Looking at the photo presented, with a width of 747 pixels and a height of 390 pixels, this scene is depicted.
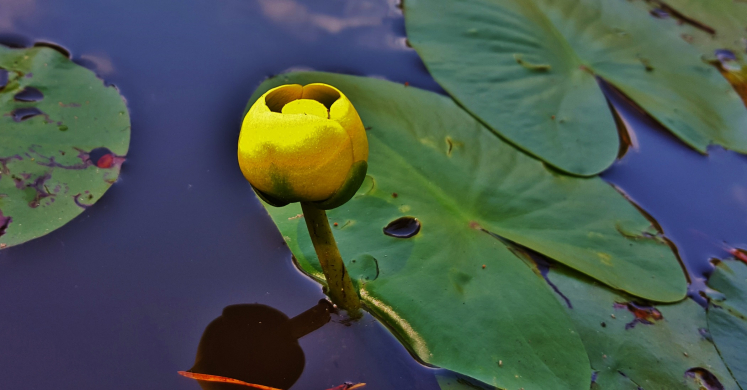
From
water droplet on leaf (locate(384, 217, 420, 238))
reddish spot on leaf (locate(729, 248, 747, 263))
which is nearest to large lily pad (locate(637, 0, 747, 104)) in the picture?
reddish spot on leaf (locate(729, 248, 747, 263))

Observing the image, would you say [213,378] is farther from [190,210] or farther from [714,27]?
[714,27]

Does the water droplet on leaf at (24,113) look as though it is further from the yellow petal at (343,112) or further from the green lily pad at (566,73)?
the green lily pad at (566,73)

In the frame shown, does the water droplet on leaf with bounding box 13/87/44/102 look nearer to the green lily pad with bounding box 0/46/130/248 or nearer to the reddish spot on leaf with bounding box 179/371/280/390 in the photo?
the green lily pad with bounding box 0/46/130/248

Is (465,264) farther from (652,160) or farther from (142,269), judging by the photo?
(652,160)

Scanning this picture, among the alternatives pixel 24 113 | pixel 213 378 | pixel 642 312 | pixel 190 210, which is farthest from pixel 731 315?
pixel 24 113

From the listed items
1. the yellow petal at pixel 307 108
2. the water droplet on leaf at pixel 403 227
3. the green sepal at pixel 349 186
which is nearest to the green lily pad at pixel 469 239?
the water droplet on leaf at pixel 403 227

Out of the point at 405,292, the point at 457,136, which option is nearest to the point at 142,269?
Answer: the point at 405,292
